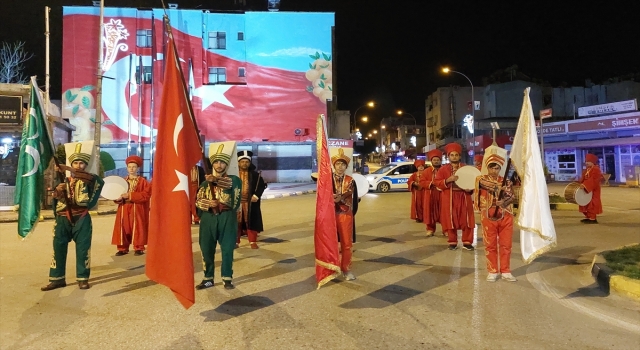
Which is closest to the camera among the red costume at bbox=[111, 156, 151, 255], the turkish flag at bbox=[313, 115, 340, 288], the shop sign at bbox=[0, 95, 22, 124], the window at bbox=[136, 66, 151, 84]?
the turkish flag at bbox=[313, 115, 340, 288]

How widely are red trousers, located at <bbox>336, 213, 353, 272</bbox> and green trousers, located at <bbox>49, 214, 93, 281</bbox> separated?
11.0 feet

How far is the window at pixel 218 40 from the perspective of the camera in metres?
35.5

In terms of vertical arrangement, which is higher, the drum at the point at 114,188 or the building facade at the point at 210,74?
the building facade at the point at 210,74

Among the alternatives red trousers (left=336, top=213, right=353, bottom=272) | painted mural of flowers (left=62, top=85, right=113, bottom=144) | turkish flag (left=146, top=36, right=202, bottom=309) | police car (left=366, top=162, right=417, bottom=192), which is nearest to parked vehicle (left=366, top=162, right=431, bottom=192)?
police car (left=366, top=162, right=417, bottom=192)

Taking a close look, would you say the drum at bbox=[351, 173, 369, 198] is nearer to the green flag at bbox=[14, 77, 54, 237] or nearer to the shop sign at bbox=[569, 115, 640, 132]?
the green flag at bbox=[14, 77, 54, 237]

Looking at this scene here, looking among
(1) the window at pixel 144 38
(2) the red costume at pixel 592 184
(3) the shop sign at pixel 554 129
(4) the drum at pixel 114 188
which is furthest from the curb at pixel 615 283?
(1) the window at pixel 144 38

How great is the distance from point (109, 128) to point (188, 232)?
33.4 m

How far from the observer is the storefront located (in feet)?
104

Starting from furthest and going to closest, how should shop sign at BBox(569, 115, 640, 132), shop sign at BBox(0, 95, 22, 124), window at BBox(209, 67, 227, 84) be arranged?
window at BBox(209, 67, 227, 84) → shop sign at BBox(569, 115, 640, 132) → shop sign at BBox(0, 95, 22, 124)

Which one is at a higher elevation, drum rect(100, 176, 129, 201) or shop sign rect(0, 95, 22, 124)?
shop sign rect(0, 95, 22, 124)

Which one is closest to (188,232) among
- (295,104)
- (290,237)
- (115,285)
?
(115,285)

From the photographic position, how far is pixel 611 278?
244 inches

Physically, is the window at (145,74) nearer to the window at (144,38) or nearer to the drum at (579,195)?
the window at (144,38)

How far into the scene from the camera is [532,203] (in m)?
6.21
